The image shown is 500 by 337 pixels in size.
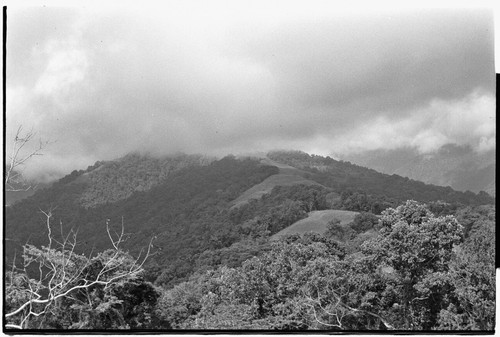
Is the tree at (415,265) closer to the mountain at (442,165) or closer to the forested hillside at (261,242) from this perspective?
the forested hillside at (261,242)

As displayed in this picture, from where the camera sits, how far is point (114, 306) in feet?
40.0

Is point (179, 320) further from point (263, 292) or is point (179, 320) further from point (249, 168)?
point (249, 168)

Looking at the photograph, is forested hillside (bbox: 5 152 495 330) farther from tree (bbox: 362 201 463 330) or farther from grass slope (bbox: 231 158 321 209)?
grass slope (bbox: 231 158 321 209)

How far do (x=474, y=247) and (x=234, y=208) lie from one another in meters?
40.9

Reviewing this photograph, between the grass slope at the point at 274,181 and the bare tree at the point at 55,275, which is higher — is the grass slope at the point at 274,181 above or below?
above

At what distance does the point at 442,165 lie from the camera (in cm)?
5088

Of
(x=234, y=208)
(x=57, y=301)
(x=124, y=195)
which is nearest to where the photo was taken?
(x=57, y=301)

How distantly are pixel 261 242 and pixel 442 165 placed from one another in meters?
22.1

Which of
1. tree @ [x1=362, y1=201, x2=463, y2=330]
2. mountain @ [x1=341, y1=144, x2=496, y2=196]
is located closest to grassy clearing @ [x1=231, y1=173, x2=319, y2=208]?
mountain @ [x1=341, y1=144, x2=496, y2=196]

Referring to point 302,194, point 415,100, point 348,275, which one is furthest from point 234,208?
point 348,275

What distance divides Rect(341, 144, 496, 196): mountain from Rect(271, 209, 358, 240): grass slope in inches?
362

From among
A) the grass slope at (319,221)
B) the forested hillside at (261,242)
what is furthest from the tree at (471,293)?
the grass slope at (319,221)

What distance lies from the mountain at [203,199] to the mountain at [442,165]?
3.99 feet

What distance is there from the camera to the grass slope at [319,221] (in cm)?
4644
